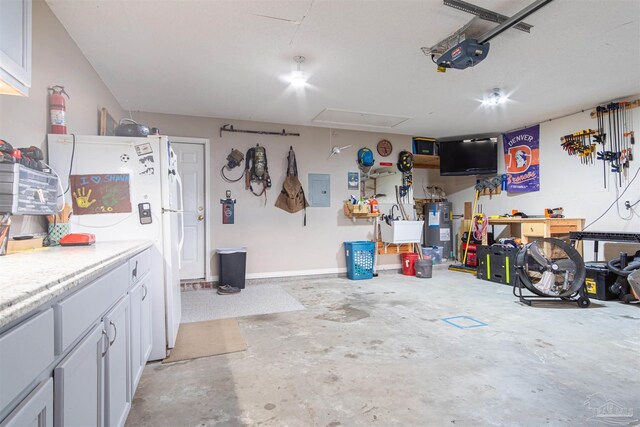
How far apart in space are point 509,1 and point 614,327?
9.96ft

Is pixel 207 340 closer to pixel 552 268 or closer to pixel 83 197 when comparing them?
pixel 83 197

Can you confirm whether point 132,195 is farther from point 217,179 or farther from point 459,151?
point 459,151

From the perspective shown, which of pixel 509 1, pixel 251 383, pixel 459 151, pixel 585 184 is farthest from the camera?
pixel 459 151

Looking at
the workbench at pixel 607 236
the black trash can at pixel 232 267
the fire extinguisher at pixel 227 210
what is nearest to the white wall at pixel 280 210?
the fire extinguisher at pixel 227 210

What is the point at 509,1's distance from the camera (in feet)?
7.64

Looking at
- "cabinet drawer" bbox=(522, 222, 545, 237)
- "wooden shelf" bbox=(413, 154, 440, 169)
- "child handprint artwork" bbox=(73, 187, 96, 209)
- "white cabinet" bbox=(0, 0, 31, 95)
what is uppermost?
"wooden shelf" bbox=(413, 154, 440, 169)

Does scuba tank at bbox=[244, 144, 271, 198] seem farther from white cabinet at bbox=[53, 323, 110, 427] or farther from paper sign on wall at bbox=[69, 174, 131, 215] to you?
white cabinet at bbox=[53, 323, 110, 427]

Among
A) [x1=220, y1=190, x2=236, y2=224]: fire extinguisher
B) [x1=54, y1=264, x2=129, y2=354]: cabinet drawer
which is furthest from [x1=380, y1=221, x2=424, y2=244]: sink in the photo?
[x1=54, y1=264, x2=129, y2=354]: cabinet drawer

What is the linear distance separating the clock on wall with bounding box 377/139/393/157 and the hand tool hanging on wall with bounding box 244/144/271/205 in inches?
85.2

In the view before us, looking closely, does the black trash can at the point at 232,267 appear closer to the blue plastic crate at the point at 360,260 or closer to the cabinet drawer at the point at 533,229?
the blue plastic crate at the point at 360,260

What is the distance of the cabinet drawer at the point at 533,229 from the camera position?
15.6 feet

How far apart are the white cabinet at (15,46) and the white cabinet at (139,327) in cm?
112

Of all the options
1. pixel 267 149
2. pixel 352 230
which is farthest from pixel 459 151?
pixel 267 149

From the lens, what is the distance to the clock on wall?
5.91m
